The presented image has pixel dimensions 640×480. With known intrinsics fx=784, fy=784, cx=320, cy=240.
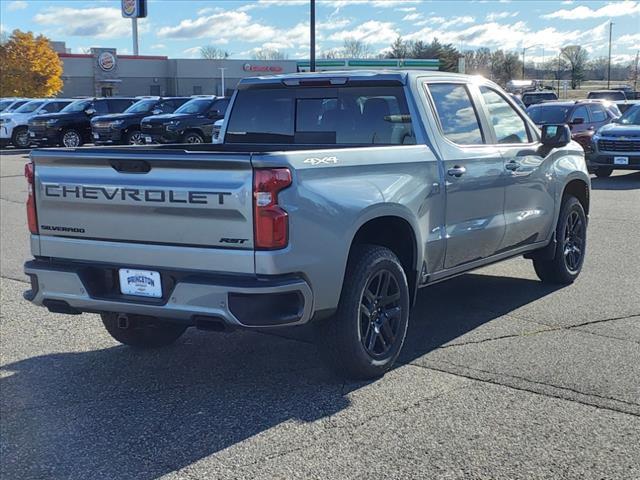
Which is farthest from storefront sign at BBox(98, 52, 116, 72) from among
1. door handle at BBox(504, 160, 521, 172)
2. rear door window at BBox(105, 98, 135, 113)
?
door handle at BBox(504, 160, 521, 172)

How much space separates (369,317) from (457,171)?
4.59ft

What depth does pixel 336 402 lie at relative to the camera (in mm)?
4715

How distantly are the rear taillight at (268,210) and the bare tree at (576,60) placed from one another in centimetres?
9155

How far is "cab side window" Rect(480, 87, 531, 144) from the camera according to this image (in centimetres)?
653

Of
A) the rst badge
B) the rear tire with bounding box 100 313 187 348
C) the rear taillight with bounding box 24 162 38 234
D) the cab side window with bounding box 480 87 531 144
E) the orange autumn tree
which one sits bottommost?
the rear tire with bounding box 100 313 187 348

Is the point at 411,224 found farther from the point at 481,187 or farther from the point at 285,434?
the point at 285,434

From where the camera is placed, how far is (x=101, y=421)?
4.51 meters

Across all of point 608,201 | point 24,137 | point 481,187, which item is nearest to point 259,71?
point 24,137

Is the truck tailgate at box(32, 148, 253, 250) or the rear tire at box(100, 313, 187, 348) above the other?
the truck tailgate at box(32, 148, 253, 250)

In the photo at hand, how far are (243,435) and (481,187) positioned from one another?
285 cm

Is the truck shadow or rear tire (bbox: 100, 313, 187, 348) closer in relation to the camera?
the truck shadow

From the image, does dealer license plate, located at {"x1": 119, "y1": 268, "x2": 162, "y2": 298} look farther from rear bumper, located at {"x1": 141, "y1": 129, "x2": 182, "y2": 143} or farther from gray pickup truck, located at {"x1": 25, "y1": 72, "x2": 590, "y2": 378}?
rear bumper, located at {"x1": 141, "y1": 129, "x2": 182, "y2": 143}

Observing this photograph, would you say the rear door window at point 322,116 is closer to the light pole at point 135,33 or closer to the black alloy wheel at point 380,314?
the black alloy wheel at point 380,314

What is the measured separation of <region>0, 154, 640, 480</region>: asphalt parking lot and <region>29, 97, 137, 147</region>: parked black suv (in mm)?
21464
